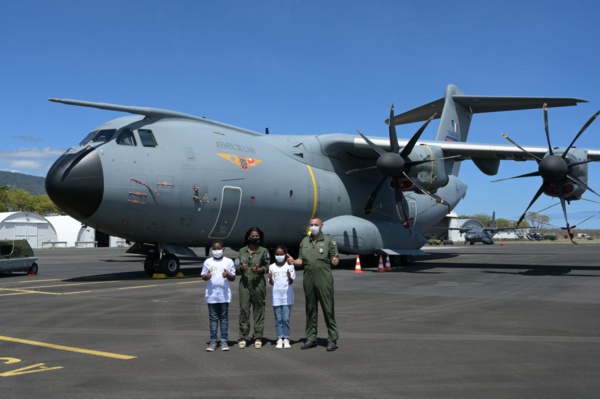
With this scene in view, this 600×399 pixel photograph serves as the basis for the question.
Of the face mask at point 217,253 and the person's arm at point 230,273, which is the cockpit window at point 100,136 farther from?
the person's arm at point 230,273

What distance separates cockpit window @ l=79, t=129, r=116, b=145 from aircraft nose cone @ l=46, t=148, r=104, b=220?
0.90 metres

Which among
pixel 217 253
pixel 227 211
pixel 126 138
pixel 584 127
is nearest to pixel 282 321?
pixel 217 253

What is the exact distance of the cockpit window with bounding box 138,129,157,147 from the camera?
1683cm

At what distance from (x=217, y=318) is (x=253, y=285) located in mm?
666

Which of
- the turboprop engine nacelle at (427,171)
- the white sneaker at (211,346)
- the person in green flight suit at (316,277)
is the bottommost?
the white sneaker at (211,346)

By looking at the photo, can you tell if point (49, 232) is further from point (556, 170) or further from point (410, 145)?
point (556, 170)

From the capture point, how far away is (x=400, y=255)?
24219 millimetres

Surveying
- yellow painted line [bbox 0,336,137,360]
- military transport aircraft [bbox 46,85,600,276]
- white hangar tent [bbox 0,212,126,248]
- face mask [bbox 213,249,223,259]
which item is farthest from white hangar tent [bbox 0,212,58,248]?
face mask [bbox 213,249,223,259]

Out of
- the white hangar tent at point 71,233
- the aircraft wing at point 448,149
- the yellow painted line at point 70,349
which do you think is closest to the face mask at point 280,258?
the yellow painted line at point 70,349

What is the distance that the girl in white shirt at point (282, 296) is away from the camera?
24.9 feet

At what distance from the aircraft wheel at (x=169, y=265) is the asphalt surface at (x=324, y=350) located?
438 centimetres

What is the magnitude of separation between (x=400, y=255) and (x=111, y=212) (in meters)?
12.9

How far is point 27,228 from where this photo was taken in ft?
216

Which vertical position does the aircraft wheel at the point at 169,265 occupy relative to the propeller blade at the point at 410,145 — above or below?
Answer: below
